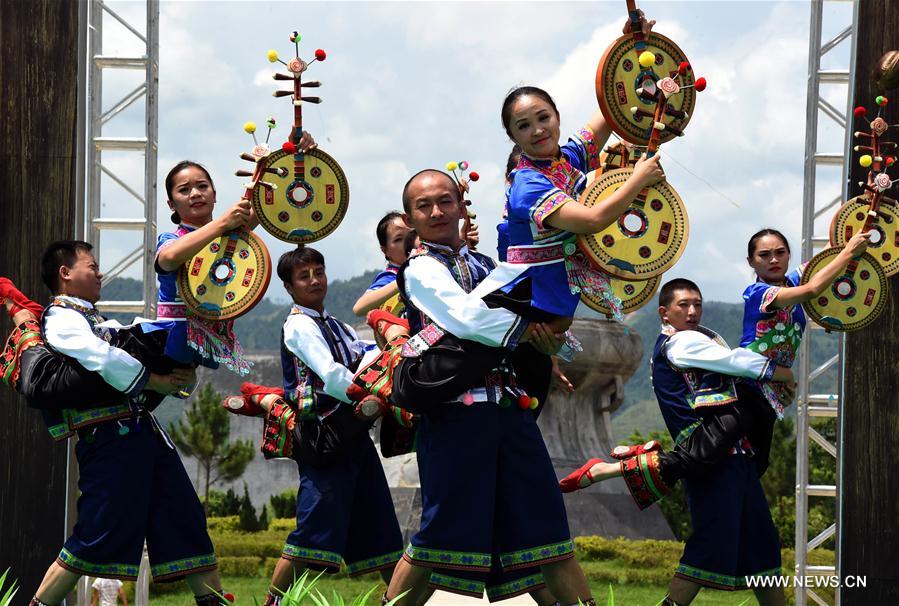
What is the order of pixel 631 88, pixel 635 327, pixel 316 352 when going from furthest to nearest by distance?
pixel 635 327
pixel 316 352
pixel 631 88

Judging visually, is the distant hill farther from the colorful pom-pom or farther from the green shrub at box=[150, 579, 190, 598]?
the colorful pom-pom

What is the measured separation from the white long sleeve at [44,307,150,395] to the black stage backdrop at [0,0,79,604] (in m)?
1.27

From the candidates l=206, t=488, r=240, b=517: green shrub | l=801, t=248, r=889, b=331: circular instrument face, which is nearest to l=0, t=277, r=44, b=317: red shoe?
l=801, t=248, r=889, b=331: circular instrument face

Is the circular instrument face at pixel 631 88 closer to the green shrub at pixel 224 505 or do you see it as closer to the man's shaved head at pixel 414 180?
the man's shaved head at pixel 414 180

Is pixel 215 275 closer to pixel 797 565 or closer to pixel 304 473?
pixel 304 473

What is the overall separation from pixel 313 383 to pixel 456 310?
4.85 feet

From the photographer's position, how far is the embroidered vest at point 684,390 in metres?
5.69

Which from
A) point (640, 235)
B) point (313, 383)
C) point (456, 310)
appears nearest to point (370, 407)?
point (313, 383)

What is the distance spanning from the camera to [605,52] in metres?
4.38

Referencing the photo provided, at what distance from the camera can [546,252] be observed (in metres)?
4.28

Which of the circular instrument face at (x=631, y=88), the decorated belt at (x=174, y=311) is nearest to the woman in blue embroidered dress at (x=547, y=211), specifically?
the circular instrument face at (x=631, y=88)

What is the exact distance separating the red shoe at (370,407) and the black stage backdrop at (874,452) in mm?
2567

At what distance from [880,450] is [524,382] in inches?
104

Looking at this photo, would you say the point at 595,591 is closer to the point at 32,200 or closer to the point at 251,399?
the point at 251,399
